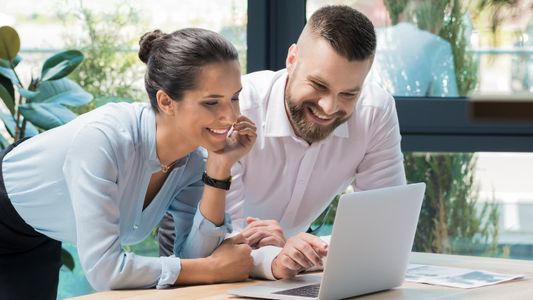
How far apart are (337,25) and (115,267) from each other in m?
1.00

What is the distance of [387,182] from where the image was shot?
2.64 m

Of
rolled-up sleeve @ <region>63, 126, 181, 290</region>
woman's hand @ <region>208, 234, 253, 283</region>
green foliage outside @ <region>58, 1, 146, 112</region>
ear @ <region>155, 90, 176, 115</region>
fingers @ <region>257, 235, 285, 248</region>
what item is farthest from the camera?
green foliage outside @ <region>58, 1, 146, 112</region>

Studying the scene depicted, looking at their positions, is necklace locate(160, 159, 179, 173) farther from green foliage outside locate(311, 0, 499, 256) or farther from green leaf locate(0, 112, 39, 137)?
green foliage outside locate(311, 0, 499, 256)

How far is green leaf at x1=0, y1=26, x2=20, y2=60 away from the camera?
3445 mm

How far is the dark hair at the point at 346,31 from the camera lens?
2418 mm

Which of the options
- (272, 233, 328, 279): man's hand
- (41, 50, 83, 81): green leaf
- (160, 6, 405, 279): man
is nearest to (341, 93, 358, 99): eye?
(160, 6, 405, 279): man

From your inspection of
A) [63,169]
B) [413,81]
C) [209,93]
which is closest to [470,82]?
[413,81]

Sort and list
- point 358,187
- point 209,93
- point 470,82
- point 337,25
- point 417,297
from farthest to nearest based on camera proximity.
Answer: point 470,82 < point 358,187 < point 337,25 < point 209,93 < point 417,297

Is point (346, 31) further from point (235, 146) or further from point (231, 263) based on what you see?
point (231, 263)

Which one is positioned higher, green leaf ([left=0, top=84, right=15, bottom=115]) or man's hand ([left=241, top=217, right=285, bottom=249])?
green leaf ([left=0, top=84, right=15, bottom=115])

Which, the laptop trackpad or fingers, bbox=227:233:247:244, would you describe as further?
fingers, bbox=227:233:247:244

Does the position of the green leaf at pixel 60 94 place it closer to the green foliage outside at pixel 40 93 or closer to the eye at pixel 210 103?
the green foliage outside at pixel 40 93

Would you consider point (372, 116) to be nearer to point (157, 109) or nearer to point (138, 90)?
point (157, 109)

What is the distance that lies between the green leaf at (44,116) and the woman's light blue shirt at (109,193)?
3.73ft
